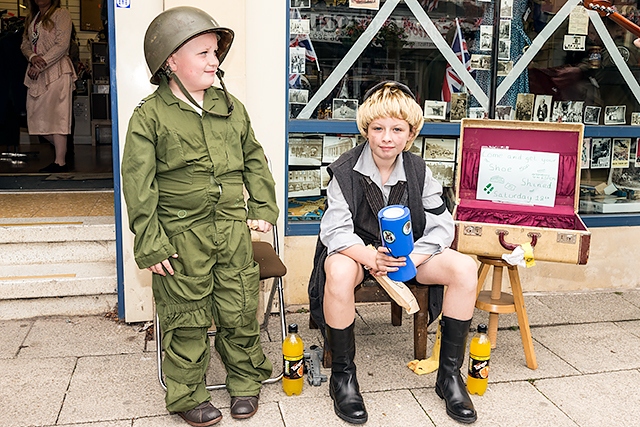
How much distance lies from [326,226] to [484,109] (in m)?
1.98

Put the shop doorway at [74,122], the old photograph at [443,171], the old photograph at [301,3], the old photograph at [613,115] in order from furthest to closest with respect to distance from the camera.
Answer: the shop doorway at [74,122]
the old photograph at [613,115]
the old photograph at [443,171]
the old photograph at [301,3]

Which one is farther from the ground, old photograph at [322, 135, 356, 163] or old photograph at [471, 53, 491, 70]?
old photograph at [471, 53, 491, 70]

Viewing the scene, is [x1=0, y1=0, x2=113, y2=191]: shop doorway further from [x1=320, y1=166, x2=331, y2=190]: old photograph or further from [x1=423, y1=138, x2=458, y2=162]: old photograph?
[x1=423, y1=138, x2=458, y2=162]: old photograph

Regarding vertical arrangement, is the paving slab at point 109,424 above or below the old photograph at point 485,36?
below

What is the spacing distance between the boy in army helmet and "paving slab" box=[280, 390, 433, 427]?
0.66ft

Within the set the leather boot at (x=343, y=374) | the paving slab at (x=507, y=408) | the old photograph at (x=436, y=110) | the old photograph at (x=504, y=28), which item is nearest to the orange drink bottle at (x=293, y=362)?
the leather boot at (x=343, y=374)

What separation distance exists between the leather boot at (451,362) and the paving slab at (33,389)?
1816mm

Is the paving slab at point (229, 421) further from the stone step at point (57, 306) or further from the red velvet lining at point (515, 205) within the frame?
the red velvet lining at point (515, 205)

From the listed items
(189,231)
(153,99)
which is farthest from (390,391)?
(153,99)

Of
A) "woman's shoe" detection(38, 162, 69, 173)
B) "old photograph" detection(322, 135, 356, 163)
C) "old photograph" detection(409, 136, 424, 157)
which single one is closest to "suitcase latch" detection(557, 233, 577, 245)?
"old photograph" detection(409, 136, 424, 157)

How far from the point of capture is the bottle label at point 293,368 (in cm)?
329

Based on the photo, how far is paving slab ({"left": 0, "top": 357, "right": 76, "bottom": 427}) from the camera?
311 centimetres

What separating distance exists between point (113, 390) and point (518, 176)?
244cm

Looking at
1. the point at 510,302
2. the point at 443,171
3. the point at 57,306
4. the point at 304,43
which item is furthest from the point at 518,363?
the point at 57,306
